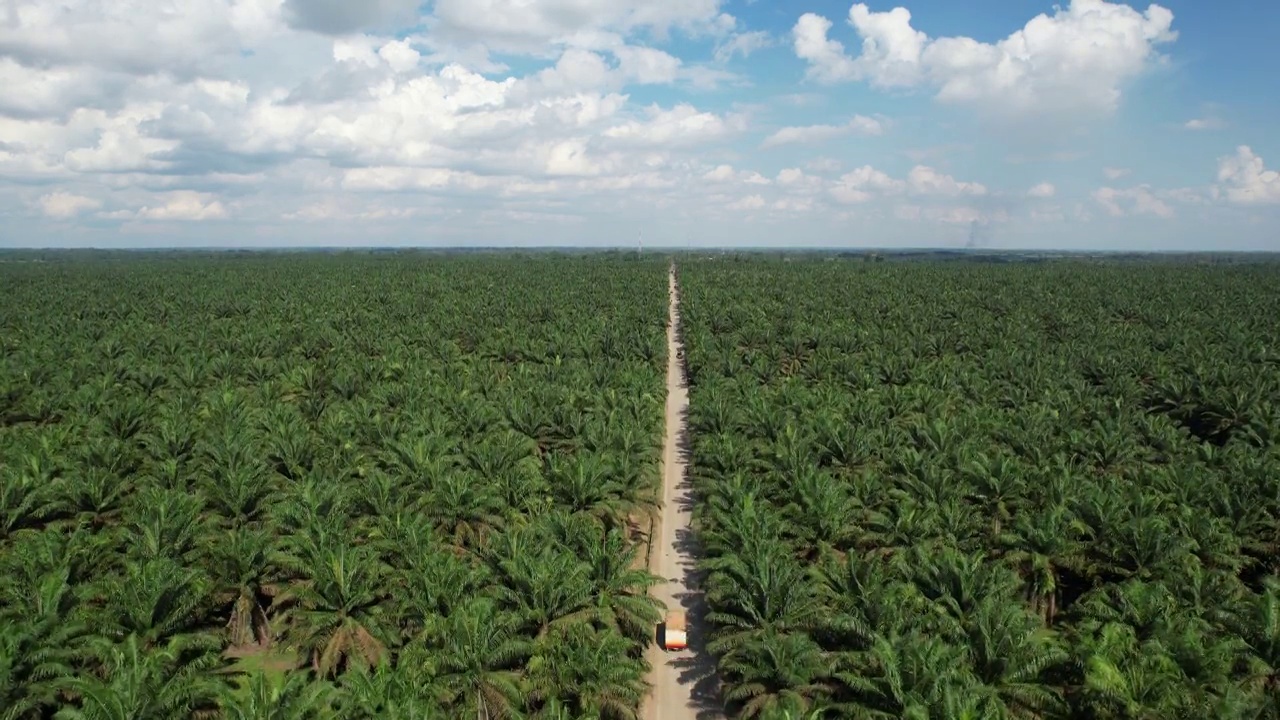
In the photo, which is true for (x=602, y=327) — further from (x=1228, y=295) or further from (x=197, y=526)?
(x=1228, y=295)

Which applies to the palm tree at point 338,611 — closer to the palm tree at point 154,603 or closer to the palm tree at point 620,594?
the palm tree at point 154,603

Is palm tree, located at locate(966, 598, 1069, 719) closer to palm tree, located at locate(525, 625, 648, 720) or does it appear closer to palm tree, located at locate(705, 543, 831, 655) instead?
palm tree, located at locate(705, 543, 831, 655)

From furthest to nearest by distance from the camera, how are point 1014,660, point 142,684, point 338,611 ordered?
1. point 338,611
2. point 1014,660
3. point 142,684

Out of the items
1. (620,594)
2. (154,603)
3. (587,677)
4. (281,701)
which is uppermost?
(154,603)

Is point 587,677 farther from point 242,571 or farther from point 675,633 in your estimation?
point 242,571

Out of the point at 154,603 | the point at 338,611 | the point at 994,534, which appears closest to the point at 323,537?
the point at 338,611

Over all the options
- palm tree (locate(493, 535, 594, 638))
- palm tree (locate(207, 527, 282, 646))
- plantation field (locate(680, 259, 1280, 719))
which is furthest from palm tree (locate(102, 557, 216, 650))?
plantation field (locate(680, 259, 1280, 719))

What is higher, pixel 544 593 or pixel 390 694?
pixel 544 593
